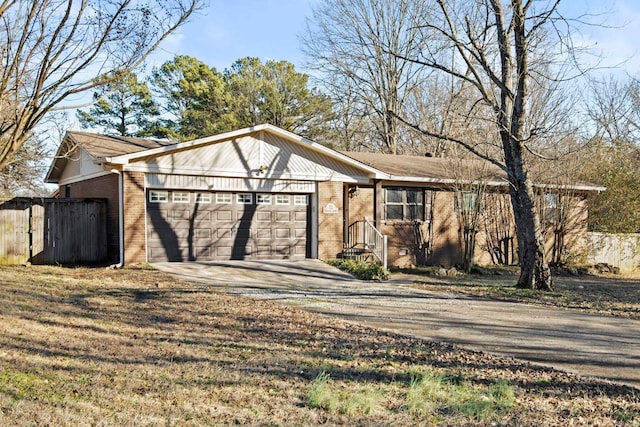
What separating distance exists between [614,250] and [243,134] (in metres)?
15.4

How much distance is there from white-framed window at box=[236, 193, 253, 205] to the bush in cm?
305

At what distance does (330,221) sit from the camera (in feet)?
58.4

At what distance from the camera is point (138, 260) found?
15.4m

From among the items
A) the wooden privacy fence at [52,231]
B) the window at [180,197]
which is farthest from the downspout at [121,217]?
the wooden privacy fence at [52,231]

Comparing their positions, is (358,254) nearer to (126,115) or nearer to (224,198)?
(224,198)

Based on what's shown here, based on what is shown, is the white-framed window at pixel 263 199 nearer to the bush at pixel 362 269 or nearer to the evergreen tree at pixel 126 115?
the bush at pixel 362 269

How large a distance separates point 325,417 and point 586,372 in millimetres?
3332

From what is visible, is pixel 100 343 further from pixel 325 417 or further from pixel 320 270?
pixel 320 270

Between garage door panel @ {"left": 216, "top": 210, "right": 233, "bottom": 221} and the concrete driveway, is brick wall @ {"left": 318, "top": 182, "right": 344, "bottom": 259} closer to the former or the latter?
the concrete driveway

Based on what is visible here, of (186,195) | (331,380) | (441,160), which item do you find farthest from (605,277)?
(331,380)

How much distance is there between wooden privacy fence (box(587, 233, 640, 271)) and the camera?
22.0 metres

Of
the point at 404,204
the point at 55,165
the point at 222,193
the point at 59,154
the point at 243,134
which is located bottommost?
the point at 404,204

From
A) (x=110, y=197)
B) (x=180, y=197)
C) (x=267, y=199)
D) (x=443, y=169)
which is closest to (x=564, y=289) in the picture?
(x=443, y=169)

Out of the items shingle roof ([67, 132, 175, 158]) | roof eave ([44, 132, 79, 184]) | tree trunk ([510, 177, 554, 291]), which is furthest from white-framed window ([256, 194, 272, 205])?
tree trunk ([510, 177, 554, 291])
